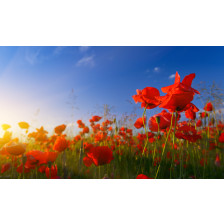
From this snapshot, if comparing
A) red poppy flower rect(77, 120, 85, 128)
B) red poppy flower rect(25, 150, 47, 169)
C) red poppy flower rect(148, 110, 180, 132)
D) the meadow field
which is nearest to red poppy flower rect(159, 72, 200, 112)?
the meadow field

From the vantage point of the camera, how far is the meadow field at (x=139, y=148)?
797mm

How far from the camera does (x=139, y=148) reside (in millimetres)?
1179

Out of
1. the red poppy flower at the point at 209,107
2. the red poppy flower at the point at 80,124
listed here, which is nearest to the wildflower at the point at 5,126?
the red poppy flower at the point at 80,124

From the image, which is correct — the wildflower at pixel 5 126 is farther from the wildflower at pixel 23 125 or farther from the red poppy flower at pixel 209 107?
the red poppy flower at pixel 209 107

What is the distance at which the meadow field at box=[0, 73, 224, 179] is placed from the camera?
797 millimetres

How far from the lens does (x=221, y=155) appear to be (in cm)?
137

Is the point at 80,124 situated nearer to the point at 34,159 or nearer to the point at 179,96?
the point at 34,159

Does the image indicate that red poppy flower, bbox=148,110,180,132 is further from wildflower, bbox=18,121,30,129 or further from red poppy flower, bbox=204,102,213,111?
wildflower, bbox=18,121,30,129

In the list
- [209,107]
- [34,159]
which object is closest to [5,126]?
[34,159]

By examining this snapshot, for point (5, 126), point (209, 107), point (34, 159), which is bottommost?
point (34, 159)

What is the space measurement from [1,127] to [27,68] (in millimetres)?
490

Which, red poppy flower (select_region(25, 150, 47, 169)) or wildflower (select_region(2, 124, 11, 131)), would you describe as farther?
wildflower (select_region(2, 124, 11, 131))
